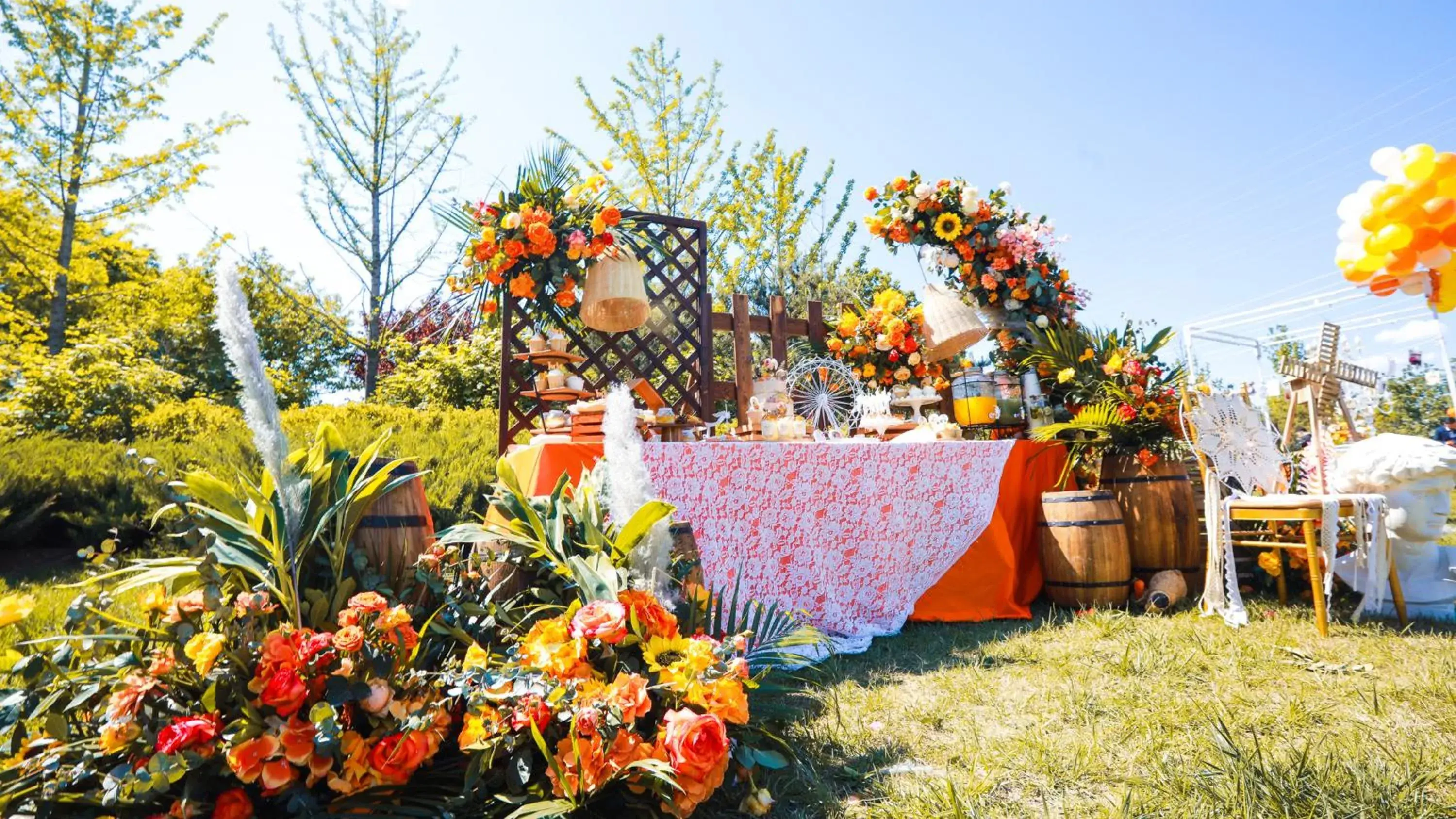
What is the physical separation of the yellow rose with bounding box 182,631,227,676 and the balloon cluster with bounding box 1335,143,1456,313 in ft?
12.4

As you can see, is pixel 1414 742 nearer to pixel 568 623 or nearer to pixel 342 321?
pixel 568 623

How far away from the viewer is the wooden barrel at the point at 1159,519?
3.38 meters

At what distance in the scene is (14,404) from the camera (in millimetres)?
5359

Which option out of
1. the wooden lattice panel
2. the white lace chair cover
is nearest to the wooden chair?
the white lace chair cover

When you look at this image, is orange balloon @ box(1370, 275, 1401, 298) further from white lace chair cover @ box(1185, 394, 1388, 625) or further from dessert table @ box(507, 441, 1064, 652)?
dessert table @ box(507, 441, 1064, 652)

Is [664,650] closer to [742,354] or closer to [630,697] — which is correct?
[630,697]

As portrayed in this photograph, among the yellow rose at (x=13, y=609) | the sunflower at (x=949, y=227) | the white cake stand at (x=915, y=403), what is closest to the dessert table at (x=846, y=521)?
the white cake stand at (x=915, y=403)

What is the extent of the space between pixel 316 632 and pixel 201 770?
0.26 metres

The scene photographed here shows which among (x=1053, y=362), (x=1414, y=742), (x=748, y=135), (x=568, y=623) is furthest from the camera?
(x=748, y=135)

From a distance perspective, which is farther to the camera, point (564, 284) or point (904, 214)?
point (904, 214)

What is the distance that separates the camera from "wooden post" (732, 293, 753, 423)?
4352 millimetres

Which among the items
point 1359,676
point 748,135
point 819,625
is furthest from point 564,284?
point 748,135

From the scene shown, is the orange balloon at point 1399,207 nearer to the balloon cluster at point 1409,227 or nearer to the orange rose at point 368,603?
the balloon cluster at point 1409,227

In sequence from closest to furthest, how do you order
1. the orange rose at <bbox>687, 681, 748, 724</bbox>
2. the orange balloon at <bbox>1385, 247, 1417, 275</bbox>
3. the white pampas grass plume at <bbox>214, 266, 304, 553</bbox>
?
the white pampas grass plume at <bbox>214, 266, 304, 553</bbox> → the orange rose at <bbox>687, 681, 748, 724</bbox> → the orange balloon at <bbox>1385, 247, 1417, 275</bbox>
